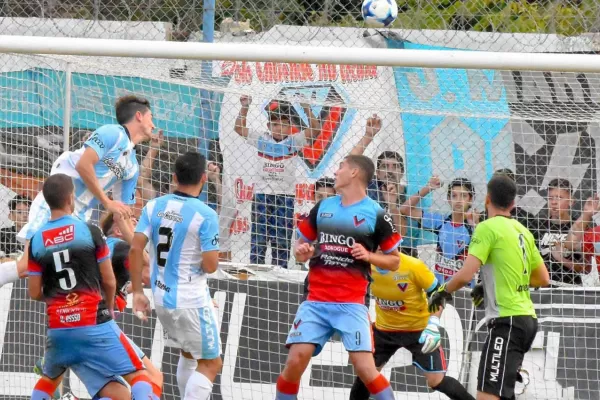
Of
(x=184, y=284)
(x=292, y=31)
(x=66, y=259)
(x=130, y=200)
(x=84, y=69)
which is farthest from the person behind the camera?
(x=292, y=31)

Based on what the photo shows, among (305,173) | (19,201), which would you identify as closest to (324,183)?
(305,173)

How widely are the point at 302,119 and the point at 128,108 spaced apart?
1870mm

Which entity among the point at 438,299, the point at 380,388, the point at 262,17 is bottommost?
the point at 380,388

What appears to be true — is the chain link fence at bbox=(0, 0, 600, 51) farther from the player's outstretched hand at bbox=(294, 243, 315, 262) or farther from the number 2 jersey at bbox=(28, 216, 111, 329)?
the number 2 jersey at bbox=(28, 216, 111, 329)

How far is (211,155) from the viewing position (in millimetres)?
10008

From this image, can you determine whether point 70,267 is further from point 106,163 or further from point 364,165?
point 364,165

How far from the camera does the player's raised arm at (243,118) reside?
9852 mm

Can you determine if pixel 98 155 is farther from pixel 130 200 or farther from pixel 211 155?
pixel 211 155

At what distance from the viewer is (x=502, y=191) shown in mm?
8148

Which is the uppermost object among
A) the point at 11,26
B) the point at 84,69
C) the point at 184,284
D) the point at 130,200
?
the point at 11,26

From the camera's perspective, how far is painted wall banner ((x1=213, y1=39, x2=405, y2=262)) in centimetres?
984

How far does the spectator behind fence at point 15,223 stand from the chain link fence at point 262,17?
2085 millimetres

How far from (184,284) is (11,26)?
15.2ft

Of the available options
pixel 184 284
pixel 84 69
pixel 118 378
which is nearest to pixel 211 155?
pixel 84 69
